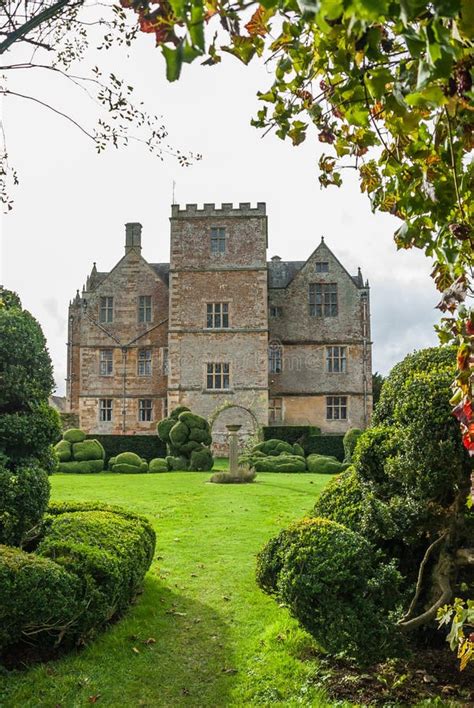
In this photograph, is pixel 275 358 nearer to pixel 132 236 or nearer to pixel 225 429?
pixel 225 429

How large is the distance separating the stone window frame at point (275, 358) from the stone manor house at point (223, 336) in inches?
2.1

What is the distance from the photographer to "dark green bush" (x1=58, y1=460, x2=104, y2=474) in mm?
22781

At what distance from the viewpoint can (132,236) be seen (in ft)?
120

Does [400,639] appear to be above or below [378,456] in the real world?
below

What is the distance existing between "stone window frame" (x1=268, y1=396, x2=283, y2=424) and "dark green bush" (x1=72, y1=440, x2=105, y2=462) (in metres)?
11.8

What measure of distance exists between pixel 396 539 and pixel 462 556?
68 cm

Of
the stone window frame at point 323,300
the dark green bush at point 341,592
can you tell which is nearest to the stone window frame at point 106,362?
the stone window frame at point 323,300

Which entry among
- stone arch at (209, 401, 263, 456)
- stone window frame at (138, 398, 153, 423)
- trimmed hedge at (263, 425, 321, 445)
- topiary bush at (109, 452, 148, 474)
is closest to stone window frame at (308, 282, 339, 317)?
stone arch at (209, 401, 263, 456)

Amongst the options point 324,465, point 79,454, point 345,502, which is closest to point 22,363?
point 345,502

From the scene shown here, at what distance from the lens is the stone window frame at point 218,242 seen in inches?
→ 1323

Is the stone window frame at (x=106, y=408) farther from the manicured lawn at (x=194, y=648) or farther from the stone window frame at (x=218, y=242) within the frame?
the manicured lawn at (x=194, y=648)

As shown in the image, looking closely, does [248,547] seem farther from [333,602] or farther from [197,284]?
[197,284]

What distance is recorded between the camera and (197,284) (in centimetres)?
3347

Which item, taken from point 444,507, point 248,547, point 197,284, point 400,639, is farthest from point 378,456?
point 197,284
